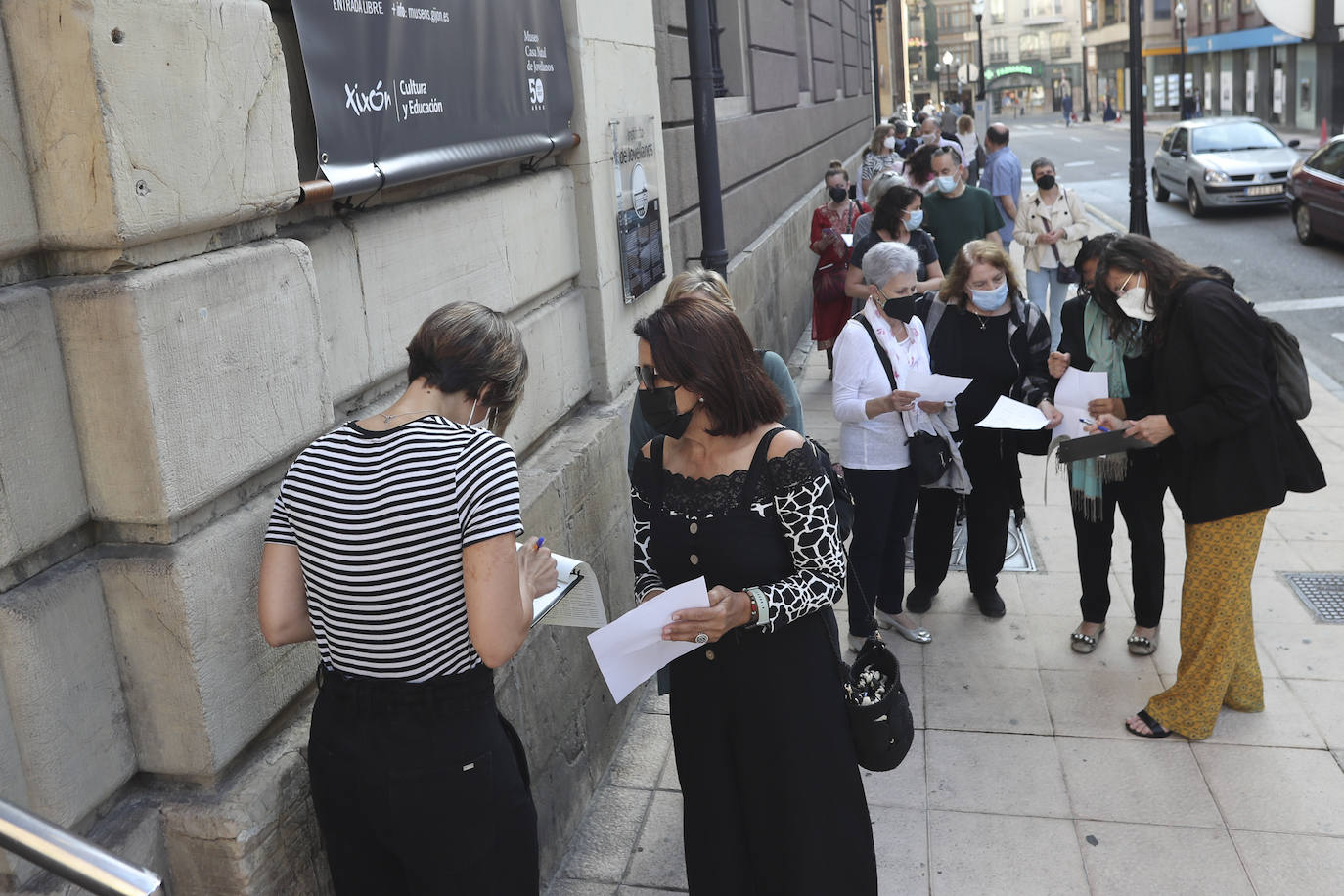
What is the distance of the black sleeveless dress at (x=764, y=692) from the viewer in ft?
10.2

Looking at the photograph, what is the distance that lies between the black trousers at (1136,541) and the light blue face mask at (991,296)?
0.90 m

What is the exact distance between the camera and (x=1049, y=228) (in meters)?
10.6

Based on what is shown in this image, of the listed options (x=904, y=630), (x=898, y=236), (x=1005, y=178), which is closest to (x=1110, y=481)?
(x=904, y=630)

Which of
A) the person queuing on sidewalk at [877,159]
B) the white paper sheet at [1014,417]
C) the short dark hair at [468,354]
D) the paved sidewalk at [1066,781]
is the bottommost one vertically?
the paved sidewalk at [1066,781]

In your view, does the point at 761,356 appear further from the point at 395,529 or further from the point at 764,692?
the point at 395,529

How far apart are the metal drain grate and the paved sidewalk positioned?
71mm

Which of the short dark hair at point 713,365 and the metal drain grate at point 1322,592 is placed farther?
the metal drain grate at point 1322,592

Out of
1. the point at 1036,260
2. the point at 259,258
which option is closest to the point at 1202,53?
the point at 1036,260

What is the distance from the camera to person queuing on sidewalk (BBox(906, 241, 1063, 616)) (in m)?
5.59

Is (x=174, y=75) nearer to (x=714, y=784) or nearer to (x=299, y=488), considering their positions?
(x=299, y=488)

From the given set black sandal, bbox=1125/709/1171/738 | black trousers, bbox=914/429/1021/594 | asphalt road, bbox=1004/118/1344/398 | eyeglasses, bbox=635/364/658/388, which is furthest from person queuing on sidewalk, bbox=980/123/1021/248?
eyeglasses, bbox=635/364/658/388

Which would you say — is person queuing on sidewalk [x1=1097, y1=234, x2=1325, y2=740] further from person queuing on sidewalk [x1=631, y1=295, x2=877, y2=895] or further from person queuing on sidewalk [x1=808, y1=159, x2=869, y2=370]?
person queuing on sidewalk [x1=808, y1=159, x2=869, y2=370]

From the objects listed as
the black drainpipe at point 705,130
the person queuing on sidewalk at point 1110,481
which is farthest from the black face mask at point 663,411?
the black drainpipe at point 705,130

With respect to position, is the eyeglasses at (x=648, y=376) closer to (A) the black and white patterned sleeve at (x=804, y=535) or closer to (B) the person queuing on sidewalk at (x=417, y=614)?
(A) the black and white patterned sleeve at (x=804, y=535)
